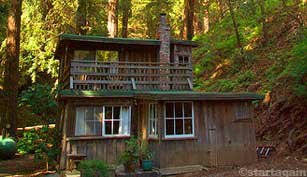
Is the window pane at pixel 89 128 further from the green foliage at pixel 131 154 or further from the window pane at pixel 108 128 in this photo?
the green foliage at pixel 131 154

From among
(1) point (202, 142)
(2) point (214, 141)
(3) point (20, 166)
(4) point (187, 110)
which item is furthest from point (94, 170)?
(3) point (20, 166)

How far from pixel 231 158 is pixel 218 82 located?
8.43 m

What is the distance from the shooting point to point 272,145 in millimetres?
12922

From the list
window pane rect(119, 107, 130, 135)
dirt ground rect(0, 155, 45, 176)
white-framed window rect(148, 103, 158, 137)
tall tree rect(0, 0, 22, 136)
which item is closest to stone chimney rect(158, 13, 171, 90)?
white-framed window rect(148, 103, 158, 137)

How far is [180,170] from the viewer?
11.7 meters

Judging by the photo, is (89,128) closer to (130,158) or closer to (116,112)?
(116,112)

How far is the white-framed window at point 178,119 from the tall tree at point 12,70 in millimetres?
10672

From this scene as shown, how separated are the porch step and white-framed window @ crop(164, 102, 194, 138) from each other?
1207mm

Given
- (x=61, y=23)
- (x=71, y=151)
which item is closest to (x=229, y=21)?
(x=61, y=23)

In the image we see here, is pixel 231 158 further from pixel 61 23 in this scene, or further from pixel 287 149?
pixel 61 23

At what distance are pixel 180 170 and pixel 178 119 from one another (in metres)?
1.93

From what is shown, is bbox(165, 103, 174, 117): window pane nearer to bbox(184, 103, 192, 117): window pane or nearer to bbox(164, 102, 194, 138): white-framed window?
bbox(164, 102, 194, 138): white-framed window

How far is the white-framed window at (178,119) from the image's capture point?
12.0 metres

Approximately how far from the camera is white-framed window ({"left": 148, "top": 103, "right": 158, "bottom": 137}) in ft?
40.3
